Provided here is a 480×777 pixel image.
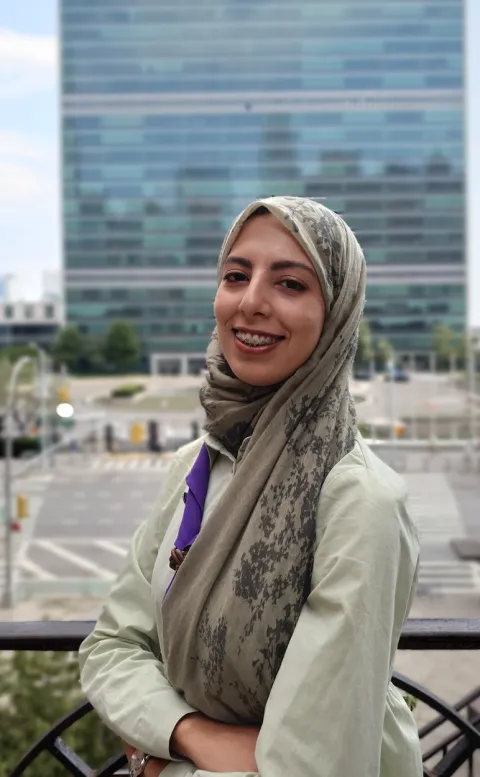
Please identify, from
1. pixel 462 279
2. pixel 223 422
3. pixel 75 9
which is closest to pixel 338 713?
pixel 223 422

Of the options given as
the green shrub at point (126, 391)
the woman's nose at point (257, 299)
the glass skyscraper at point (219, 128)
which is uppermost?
the glass skyscraper at point (219, 128)

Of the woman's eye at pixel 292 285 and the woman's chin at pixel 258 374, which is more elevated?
the woman's eye at pixel 292 285

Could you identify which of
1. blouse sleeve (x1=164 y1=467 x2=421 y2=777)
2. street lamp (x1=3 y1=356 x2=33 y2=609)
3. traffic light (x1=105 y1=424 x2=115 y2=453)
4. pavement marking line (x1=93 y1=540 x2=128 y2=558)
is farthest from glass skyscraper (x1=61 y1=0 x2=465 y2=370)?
blouse sleeve (x1=164 y1=467 x2=421 y2=777)

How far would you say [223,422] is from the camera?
0.73 meters

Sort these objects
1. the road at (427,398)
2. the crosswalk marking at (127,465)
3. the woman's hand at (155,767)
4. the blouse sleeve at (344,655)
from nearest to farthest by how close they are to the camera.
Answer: the blouse sleeve at (344,655)
the woman's hand at (155,767)
the road at (427,398)
the crosswalk marking at (127,465)

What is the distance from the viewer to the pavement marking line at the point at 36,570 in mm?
11789

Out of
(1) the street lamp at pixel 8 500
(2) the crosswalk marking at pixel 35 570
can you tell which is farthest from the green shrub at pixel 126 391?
(1) the street lamp at pixel 8 500

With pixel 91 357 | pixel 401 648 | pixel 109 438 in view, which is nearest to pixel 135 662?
pixel 401 648

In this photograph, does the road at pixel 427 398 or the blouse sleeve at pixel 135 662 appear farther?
the road at pixel 427 398

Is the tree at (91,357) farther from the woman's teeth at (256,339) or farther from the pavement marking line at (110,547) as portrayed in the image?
the woman's teeth at (256,339)

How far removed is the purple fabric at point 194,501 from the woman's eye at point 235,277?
18 centimetres

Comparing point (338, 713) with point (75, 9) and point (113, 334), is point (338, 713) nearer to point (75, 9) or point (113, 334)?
point (113, 334)

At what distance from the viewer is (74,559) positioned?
12781 millimetres

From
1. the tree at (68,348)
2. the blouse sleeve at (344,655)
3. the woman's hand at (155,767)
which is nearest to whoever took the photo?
the blouse sleeve at (344,655)
